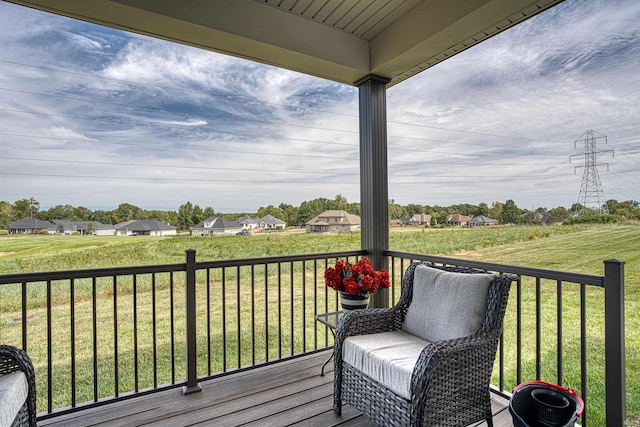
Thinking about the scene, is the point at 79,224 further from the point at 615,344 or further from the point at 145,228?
the point at 615,344

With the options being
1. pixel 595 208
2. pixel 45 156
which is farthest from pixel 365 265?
pixel 45 156

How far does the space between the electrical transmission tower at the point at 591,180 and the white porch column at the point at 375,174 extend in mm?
1598

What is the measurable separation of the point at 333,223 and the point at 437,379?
276cm

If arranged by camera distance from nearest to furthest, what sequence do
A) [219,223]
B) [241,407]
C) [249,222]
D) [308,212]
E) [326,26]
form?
[241,407], [326,26], [219,223], [249,222], [308,212]

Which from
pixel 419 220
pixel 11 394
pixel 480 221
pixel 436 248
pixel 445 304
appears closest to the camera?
pixel 11 394

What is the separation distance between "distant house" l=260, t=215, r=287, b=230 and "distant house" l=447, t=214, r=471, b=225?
2089 millimetres

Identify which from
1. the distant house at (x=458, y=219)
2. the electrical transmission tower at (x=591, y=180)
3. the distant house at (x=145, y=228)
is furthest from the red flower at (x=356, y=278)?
the distant house at (x=145, y=228)

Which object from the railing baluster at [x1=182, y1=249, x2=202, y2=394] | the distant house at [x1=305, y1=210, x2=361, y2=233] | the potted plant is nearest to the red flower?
the potted plant

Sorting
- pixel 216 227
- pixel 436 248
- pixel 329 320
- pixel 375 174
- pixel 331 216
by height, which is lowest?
pixel 329 320

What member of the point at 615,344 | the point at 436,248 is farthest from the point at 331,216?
the point at 615,344

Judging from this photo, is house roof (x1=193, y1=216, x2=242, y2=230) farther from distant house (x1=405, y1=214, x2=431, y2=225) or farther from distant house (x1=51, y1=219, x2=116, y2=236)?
distant house (x1=405, y1=214, x2=431, y2=225)

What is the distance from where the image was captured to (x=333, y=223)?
165 inches

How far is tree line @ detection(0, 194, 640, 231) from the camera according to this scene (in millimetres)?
2448

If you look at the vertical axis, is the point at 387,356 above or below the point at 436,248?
below
